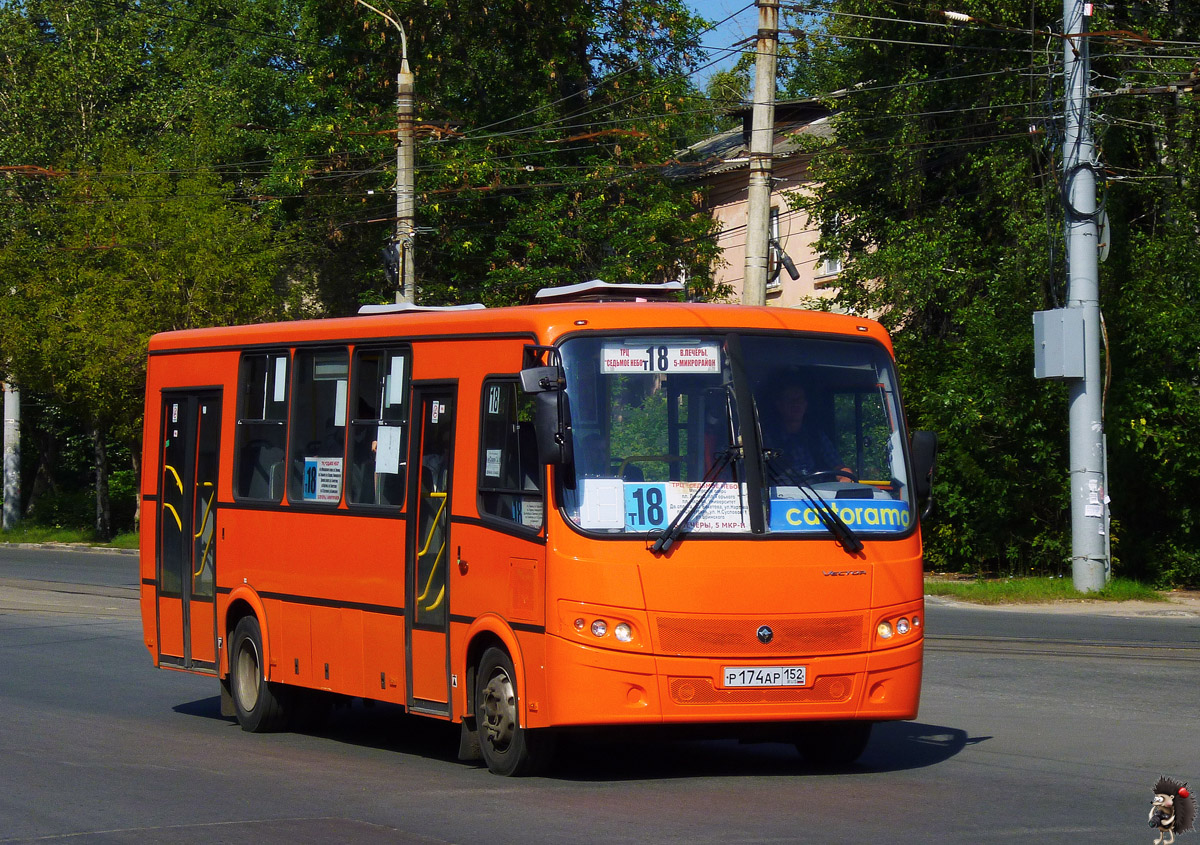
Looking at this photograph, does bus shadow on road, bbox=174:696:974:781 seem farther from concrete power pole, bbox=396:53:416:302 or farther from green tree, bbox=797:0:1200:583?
concrete power pole, bbox=396:53:416:302

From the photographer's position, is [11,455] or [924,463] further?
[11,455]

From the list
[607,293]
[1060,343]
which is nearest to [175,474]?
[607,293]

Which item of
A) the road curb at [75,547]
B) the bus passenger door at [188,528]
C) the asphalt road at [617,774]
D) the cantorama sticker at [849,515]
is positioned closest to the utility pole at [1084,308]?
the asphalt road at [617,774]

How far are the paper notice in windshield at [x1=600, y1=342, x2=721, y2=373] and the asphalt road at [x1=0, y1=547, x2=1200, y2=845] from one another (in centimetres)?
225

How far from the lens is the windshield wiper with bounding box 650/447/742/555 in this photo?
29.2 ft

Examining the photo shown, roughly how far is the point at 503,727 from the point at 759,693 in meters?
1.47

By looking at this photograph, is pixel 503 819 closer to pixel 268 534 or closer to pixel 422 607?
pixel 422 607

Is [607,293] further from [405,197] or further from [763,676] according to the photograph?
[405,197]

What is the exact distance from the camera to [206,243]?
37375 mm

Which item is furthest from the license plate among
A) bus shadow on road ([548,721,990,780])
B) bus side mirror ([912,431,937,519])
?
bus side mirror ([912,431,937,519])

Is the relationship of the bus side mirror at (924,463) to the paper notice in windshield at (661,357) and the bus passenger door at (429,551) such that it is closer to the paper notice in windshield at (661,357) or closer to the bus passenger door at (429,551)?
the paper notice in windshield at (661,357)

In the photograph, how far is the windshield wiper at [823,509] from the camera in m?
9.24

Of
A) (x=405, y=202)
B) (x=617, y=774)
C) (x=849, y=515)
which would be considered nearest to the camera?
(x=849, y=515)

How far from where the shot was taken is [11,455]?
155 ft
